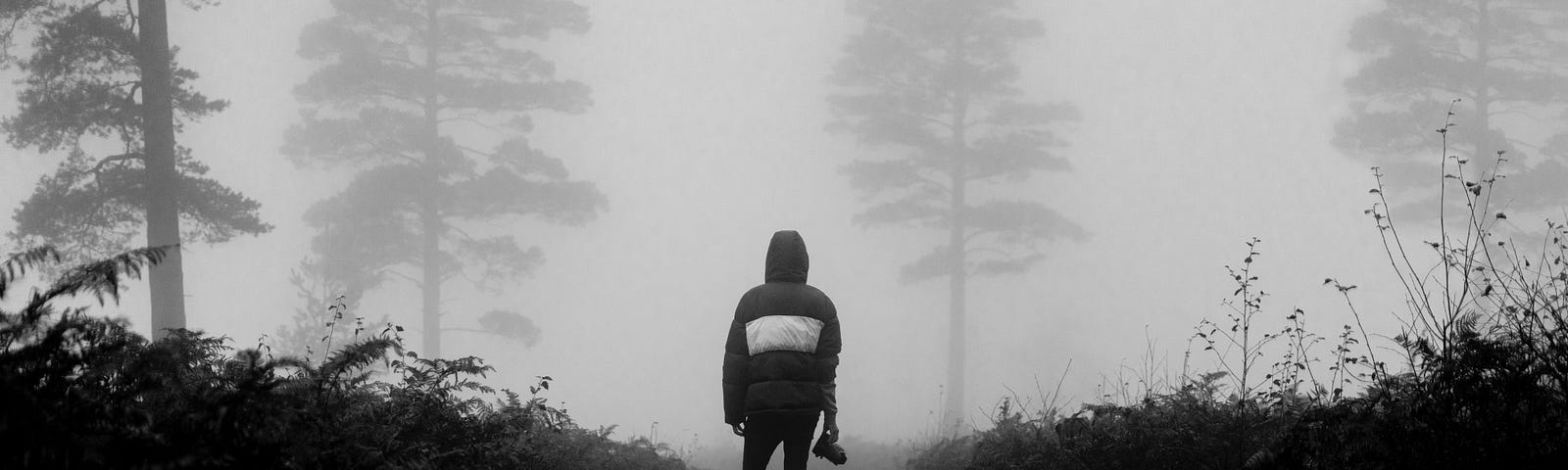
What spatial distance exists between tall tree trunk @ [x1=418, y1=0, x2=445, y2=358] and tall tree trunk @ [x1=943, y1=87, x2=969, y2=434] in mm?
11743

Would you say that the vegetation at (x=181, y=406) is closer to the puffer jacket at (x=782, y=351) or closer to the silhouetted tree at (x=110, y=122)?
the puffer jacket at (x=782, y=351)

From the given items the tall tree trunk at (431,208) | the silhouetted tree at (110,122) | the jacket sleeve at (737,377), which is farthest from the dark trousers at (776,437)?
the tall tree trunk at (431,208)

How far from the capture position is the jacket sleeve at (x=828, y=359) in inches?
236

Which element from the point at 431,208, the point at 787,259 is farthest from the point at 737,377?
the point at 431,208

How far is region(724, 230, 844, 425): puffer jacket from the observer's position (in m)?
5.86

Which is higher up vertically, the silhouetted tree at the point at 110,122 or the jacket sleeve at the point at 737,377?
the silhouetted tree at the point at 110,122

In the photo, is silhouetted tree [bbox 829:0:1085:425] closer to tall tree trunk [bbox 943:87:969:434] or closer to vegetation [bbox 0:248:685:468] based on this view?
tall tree trunk [bbox 943:87:969:434]

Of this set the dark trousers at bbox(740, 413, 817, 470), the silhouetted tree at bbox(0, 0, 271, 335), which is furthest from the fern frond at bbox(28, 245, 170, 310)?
the silhouetted tree at bbox(0, 0, 271, 335)

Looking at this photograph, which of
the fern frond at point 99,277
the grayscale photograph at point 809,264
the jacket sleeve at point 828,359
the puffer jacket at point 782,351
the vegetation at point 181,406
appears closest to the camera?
the vegetation at point 181,406

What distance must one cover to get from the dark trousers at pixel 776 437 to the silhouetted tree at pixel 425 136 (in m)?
14.4

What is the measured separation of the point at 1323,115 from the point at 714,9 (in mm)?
92659

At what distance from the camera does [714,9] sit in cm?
13575

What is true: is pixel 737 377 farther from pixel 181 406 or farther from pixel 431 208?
pixel 431 208

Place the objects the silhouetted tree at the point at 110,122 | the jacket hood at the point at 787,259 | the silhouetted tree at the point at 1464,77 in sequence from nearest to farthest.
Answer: the jacket hood at the point at 787,259
the silhouetted tree at the point at 110,122
the silhouetted tree at the point at 1464,77
